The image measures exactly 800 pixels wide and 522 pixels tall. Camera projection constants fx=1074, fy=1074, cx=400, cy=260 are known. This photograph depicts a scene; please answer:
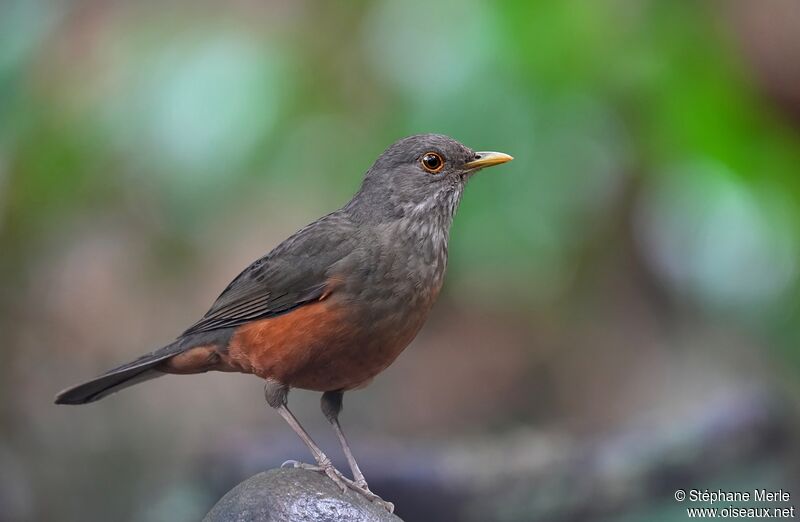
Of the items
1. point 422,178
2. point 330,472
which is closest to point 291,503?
point 330,472

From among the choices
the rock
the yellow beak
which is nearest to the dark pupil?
the yellow beak

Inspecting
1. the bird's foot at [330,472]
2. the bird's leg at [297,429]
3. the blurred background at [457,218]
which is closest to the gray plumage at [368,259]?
the bird's leg at [297,429]

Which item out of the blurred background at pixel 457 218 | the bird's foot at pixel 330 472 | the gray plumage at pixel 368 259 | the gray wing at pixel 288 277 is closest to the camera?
the bird's foot at pixel 330 472

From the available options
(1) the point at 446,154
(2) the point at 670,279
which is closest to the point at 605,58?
(1) the point at 446,154

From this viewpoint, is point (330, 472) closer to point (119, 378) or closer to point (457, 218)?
point (119, 378)

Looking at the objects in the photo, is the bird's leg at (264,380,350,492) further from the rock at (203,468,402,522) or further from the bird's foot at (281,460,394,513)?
the rock at (203,468,402,522)

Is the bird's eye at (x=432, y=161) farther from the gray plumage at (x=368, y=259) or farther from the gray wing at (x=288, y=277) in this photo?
the gray wing at (x=288, y=277)

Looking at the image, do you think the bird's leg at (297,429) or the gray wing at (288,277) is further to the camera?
the gray wing at (288,277)
